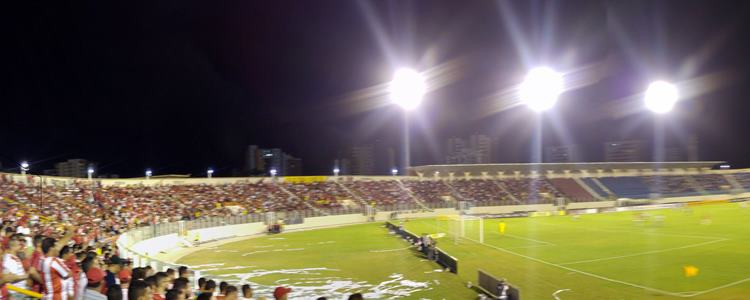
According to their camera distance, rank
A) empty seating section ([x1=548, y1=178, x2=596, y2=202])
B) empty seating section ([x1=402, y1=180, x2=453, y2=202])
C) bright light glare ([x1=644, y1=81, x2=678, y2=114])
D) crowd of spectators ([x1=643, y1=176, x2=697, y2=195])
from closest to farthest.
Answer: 1. bright light glare ([x1=644, y1=81, x2=678, y2=114])
2. empty seating section ([x1=402, y1=180, x2=453, y2=202])
3. empty seating section ([x1=548, y1=178, x2=596, y2=202])
4. crowd of spectators ([x1=643, y1=176, x2=697, y2=195])

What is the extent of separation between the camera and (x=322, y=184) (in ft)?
227

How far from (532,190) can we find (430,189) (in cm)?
1551

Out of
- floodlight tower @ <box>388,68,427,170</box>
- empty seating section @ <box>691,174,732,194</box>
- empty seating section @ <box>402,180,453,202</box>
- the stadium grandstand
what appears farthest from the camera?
→ empty seating section @ <box>691,174,732,194</box>

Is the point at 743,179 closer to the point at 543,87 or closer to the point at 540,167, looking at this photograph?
the point at 540,167

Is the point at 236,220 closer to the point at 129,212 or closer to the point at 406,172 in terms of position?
the point at 129,212

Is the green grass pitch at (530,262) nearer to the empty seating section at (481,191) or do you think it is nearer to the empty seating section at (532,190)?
the empty seating section at (481,191)

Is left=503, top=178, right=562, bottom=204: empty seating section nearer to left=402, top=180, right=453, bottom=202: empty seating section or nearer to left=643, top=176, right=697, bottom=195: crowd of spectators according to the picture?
left=402, top=180, right=453, bottom=202: empty seating section

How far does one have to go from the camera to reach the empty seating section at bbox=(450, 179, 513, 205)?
7231cm

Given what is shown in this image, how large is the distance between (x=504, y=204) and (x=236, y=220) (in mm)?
36927

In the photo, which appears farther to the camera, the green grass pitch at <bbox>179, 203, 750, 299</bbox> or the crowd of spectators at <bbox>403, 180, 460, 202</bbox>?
the crowd of spectators at <bbox>403, 180, 460, 202</bbox>

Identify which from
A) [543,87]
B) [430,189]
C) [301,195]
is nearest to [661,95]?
[543,87]

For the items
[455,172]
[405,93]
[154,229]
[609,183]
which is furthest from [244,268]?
[609,183]

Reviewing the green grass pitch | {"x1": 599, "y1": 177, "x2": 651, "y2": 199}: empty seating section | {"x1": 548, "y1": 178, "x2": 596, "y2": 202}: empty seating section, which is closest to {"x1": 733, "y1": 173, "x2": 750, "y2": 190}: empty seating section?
{"x1": 599, "y1": 177, "x2": 651, "y2": 199}: empty seating section

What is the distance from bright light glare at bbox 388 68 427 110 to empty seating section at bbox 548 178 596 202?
1174 inches
